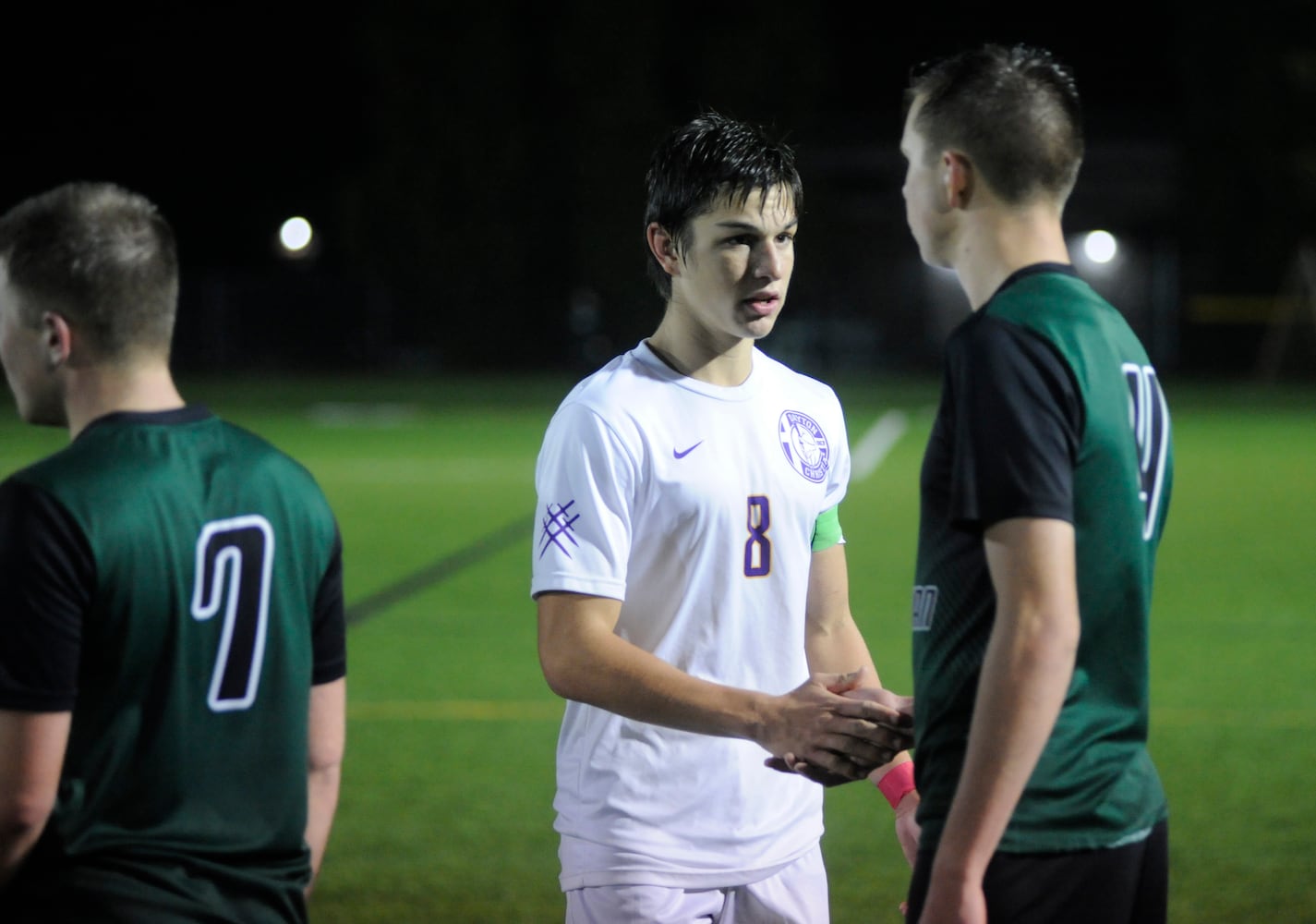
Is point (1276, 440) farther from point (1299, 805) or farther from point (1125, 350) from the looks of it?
point (1125, 350)

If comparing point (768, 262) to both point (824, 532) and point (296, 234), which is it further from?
point (296, 234)

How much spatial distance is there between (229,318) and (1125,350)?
4224 cm

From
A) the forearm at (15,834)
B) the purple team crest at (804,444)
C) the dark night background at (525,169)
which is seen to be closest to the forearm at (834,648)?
the purple team crest at (804,444)

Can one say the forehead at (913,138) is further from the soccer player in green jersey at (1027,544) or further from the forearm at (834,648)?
the forearm at (834,648)

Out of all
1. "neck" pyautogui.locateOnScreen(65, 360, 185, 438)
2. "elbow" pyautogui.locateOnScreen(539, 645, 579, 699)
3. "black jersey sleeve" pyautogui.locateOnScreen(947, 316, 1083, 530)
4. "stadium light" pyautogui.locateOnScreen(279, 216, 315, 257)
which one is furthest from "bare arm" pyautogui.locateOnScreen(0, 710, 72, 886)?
"stadium light" pyautogui.locateOnScreen(279, 216, 315, 257)

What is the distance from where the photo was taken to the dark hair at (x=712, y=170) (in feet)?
11.2

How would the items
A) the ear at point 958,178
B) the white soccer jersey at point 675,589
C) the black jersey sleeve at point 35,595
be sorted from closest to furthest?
1. the black jersey sleeve at point 35,595
2. the ear at point 958,178
3. the white soccer jersey at point 675,589

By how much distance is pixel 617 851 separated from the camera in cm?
328

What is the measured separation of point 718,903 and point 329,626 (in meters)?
0.98

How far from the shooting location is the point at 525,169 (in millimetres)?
45500

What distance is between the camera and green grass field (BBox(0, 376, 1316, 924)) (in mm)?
5949

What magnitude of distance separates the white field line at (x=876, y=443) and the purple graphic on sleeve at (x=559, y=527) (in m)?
13.8

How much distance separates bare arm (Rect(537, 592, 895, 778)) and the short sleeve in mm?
39

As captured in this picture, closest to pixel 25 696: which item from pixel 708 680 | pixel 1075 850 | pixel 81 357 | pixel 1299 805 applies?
pixel 81 357
